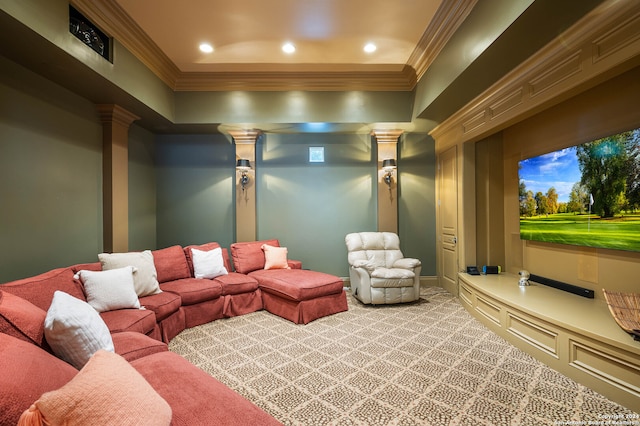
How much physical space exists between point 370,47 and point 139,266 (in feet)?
11.7

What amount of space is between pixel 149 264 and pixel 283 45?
9.49ft

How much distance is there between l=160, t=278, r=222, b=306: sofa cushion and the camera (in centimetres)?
320

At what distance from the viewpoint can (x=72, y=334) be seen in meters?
1.44

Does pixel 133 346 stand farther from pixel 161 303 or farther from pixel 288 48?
pixel 288 48

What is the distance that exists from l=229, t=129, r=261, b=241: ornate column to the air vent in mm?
1951

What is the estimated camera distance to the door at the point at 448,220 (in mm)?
4344

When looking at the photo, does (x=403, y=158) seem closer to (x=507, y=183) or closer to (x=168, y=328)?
(x=507, y=183)

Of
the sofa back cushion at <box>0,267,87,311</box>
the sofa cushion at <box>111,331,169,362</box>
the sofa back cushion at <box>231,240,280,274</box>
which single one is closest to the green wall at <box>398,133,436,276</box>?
the sofa back cushion at <box>231,240,280,274</box>

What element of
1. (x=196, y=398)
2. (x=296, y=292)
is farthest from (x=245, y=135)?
(x=196, y=398)

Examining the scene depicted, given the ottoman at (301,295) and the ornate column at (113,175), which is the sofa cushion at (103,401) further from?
the ornate column at (113,175)

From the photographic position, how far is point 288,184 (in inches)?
197

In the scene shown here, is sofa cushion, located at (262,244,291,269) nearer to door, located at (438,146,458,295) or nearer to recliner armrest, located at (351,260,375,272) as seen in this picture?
recliner armrest, located at (351,260,375,272)

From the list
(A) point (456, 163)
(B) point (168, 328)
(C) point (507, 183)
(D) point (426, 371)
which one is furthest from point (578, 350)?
(B) point (168, 328)

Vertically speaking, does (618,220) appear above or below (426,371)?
above
